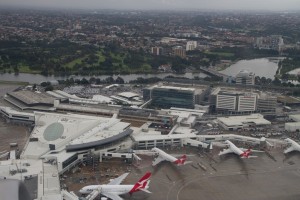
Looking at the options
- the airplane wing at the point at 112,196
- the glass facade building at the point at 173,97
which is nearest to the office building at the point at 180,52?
the glass facade building at the point at 173,97

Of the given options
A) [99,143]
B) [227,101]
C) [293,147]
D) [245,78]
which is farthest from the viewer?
[245,78]

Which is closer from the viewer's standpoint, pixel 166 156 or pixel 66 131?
pixel 166 156

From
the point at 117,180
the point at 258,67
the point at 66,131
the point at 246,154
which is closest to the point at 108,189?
the point at 117,180

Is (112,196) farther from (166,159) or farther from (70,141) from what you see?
(70,141)

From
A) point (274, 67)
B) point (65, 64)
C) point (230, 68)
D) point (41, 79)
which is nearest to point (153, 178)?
point (41, 79)

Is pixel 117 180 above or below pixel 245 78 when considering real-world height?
below

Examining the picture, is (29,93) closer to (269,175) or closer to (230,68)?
(269,175)
